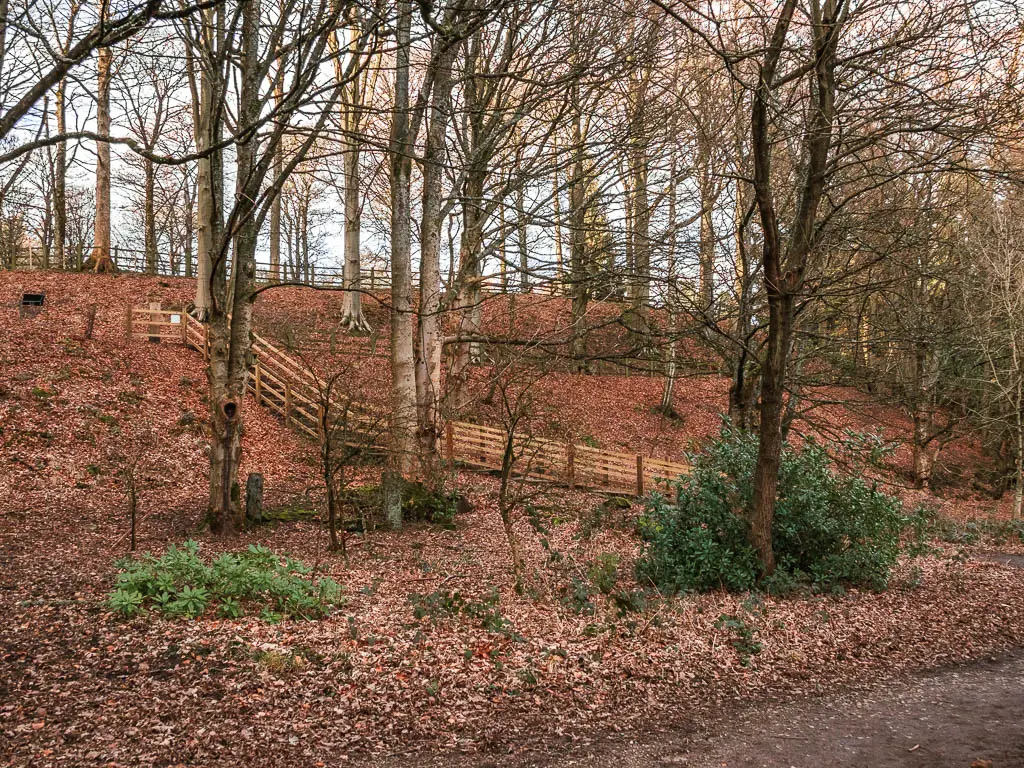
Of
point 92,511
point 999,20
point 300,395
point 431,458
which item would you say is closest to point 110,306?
point 300,395

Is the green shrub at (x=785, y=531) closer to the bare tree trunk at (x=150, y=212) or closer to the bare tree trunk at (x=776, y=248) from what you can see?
the bare tree trunk at (x=776, y=248)

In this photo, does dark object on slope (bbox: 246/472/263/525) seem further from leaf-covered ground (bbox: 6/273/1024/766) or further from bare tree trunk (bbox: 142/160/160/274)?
bare tree trunk (bbox: 142/160/160/274)

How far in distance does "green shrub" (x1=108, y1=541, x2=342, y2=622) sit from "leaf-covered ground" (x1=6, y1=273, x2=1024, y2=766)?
185 mm

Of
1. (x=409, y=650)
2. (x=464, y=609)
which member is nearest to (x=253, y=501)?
(x=464, y=609)

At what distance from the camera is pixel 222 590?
598 centimetres

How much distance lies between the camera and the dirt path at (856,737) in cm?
408

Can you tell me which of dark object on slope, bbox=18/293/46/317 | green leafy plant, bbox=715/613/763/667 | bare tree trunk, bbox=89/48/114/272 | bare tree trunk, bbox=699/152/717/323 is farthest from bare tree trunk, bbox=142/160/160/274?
green leafy plant, bbox=715/613/763/667

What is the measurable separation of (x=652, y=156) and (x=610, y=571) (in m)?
6.46

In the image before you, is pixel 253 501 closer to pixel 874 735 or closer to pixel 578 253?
pixel 578 253

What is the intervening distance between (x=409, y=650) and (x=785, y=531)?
4146mm

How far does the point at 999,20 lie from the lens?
18.7ft

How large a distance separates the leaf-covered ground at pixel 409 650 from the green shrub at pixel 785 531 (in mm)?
404

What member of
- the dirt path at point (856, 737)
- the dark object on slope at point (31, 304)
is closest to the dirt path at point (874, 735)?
the dirt path at point (856, 737)

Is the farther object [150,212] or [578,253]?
[150,212]
